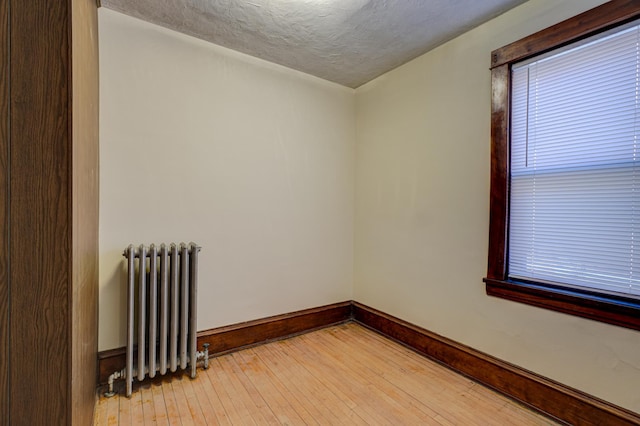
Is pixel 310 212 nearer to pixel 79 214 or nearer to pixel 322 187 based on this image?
pixel 322 187

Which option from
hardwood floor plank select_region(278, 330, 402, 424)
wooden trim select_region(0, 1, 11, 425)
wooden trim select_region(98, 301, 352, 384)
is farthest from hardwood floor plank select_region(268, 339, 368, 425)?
wooden trim select_region(0, 1, 11, 425)

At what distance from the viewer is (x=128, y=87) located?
201 cm

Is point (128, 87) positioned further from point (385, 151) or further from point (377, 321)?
point (377, 321)

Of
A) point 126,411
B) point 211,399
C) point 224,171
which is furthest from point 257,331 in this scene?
point 224,171

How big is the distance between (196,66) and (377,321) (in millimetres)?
2701

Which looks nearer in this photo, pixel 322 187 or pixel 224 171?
pixel 224 171

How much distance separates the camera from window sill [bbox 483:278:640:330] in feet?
4.72

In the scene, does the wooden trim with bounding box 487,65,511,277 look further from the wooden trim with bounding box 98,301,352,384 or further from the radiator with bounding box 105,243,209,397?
the radiator with bounding box 105,243,209,397

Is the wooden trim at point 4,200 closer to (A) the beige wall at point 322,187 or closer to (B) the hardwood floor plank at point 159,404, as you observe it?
(B) the hardwood floor plank at point 159,404

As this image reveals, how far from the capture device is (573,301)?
1.60m

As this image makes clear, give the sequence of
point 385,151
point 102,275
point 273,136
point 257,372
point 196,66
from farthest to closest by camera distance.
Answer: point 385,151, point 273,136, point 196,66, point 257,372, point 102,275

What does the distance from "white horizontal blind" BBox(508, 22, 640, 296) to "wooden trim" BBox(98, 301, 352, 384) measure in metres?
1.70

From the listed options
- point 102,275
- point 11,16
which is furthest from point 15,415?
point 11,16

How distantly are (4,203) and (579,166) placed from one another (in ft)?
8.34
